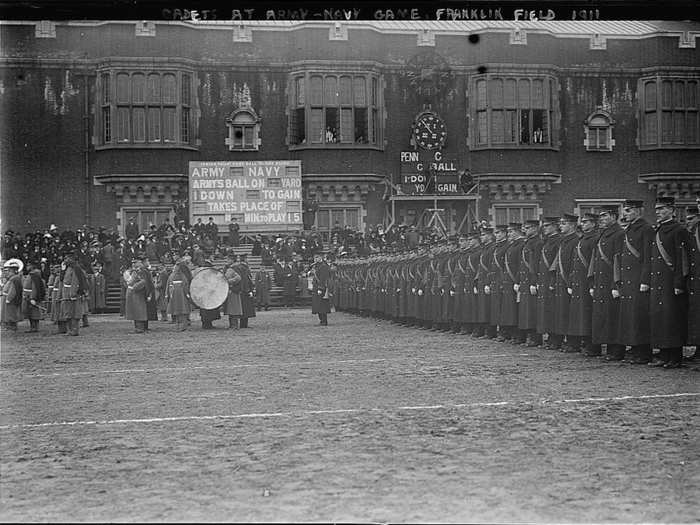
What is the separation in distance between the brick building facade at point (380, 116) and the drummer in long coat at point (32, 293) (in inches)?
50.5

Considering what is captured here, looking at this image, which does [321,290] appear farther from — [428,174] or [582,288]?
[582,288]

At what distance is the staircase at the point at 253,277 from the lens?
2078 centimetres

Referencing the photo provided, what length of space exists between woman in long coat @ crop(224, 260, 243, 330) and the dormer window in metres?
3.04

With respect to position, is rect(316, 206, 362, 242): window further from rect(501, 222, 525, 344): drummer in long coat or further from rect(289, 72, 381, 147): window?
rect(501, 222, 525, 344): drummer in long coat

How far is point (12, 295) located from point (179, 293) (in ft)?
10.9

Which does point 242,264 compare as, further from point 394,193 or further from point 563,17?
point 563,17

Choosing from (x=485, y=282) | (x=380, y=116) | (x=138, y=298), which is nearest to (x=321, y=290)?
(x=138, y=298)

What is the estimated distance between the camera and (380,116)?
63.2 feet

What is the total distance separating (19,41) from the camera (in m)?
17.5

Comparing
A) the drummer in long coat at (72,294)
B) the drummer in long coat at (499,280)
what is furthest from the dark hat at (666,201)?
the drummer in long coat at (72,294)

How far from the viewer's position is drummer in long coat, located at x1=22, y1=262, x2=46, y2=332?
65.1ft

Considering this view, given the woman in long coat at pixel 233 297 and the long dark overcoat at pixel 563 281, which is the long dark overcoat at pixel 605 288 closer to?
the long dark overcoat at pixel 563 281

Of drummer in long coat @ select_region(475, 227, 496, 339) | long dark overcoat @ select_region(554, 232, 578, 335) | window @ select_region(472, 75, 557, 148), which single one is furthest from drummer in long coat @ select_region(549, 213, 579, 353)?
window @ select_region(472, 75, 557, 148)

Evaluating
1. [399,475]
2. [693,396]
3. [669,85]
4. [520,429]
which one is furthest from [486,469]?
[669,85]
